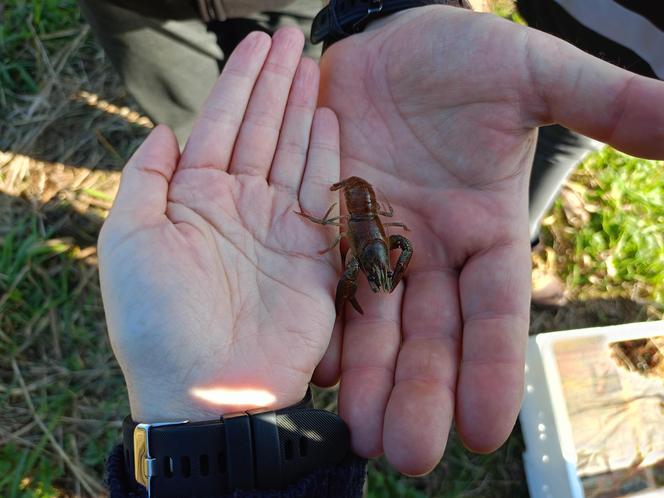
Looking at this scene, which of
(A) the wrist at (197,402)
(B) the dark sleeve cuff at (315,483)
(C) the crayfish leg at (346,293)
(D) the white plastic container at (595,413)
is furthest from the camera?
(D) the white plastic container at (595,413)

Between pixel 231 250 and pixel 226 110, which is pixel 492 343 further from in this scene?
pixel 226 110

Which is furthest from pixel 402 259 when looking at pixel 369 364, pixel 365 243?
pixel 369 364

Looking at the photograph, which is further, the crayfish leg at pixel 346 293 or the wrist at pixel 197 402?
the crayfish leg at pixel 346 293

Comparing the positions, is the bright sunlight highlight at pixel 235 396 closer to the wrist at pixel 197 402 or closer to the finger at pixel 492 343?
the wrist at pixel 197 402

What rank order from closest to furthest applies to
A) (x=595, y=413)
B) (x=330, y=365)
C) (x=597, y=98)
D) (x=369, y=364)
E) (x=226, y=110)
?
(x=597, y=98) → (x=369, y=364) → (x=330, y=365) → (x=226, y=110) → (x=595, y=413)

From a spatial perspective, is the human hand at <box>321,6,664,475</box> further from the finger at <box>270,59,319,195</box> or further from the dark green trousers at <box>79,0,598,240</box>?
the dark green trousers at <box>79,0,598,240</box>

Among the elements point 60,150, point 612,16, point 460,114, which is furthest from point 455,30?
point 60,150

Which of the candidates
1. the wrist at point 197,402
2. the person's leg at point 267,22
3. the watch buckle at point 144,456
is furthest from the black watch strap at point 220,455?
the person's leg at point 267,22
